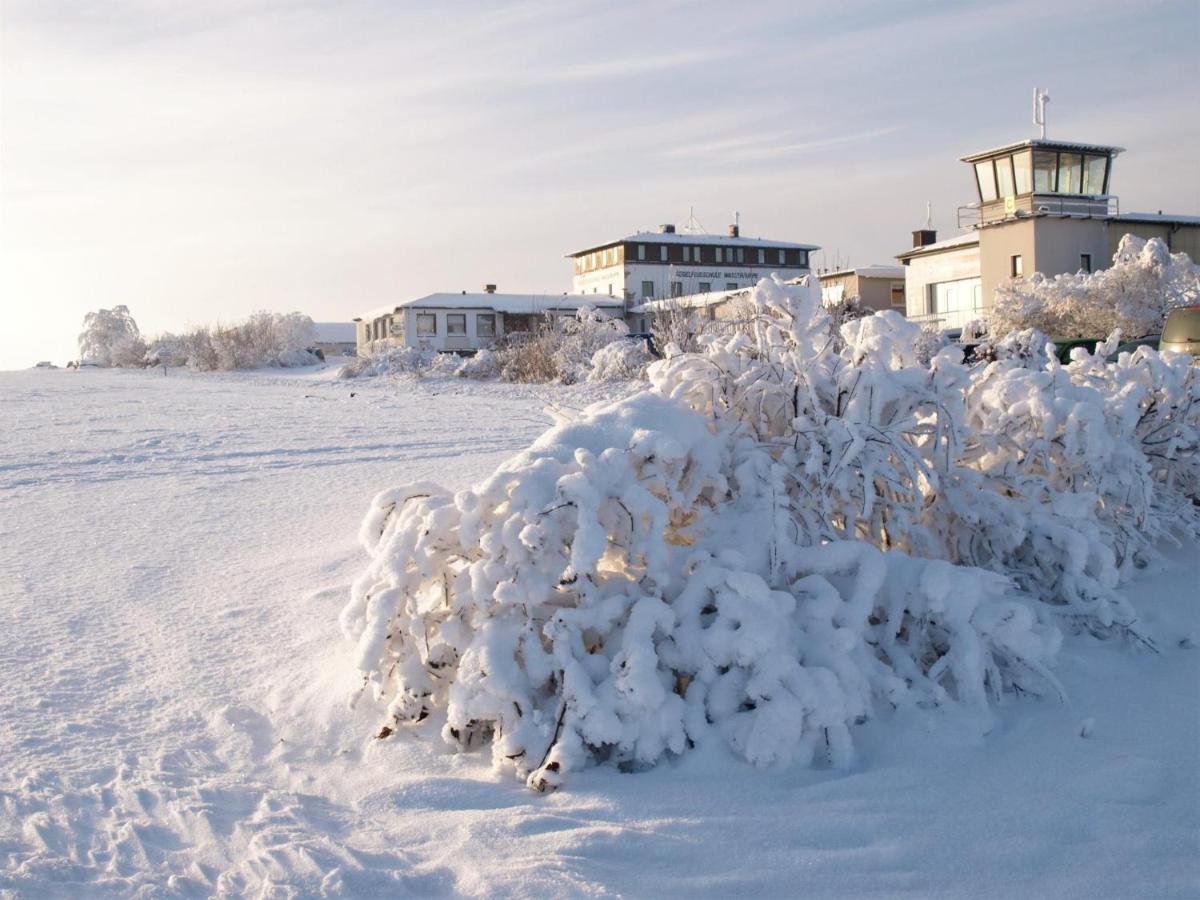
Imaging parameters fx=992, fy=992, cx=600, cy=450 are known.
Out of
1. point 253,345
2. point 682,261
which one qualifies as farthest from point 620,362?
point 682,261

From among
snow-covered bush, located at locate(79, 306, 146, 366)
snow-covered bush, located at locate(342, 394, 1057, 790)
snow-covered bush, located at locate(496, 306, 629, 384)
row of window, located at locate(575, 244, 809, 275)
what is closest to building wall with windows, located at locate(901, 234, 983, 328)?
snow-covered bush, located at locate(496, 306, 629, 384)

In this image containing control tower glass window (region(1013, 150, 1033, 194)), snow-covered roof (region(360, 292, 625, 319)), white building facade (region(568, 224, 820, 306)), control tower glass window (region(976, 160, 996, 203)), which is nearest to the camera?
control tower glass window (region(1013, 150, 1033, 194))

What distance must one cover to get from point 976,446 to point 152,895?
395cm

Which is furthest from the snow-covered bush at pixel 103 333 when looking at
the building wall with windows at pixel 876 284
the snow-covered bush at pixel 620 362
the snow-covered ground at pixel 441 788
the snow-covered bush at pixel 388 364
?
the snow-covered ground at pixel 441 788

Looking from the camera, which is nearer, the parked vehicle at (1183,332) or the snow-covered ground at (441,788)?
the snow-covered ground at (441,788)

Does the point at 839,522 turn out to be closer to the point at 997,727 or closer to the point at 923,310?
the point at 997,727

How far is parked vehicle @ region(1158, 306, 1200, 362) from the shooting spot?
45.3 ft

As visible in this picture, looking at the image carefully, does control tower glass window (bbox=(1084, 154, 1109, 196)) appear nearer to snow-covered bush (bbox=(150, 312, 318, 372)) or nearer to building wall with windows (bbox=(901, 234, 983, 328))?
building wall with windows (bbox=(901, 234, 983, 328))

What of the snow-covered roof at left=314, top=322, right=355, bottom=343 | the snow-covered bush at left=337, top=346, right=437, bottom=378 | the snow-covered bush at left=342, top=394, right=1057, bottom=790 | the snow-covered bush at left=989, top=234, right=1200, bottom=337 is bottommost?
the snow-covered bush at left=342, top=394, right=1057, bottom=790

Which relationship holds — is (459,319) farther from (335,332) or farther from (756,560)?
(756,560)

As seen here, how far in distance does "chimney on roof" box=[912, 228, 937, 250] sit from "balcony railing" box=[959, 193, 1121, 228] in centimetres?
894

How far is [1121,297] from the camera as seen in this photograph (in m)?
27.2

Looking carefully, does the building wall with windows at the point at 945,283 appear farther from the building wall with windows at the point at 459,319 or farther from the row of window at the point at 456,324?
the row of window at the point at 456,324

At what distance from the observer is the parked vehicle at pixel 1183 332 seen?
13812mm
